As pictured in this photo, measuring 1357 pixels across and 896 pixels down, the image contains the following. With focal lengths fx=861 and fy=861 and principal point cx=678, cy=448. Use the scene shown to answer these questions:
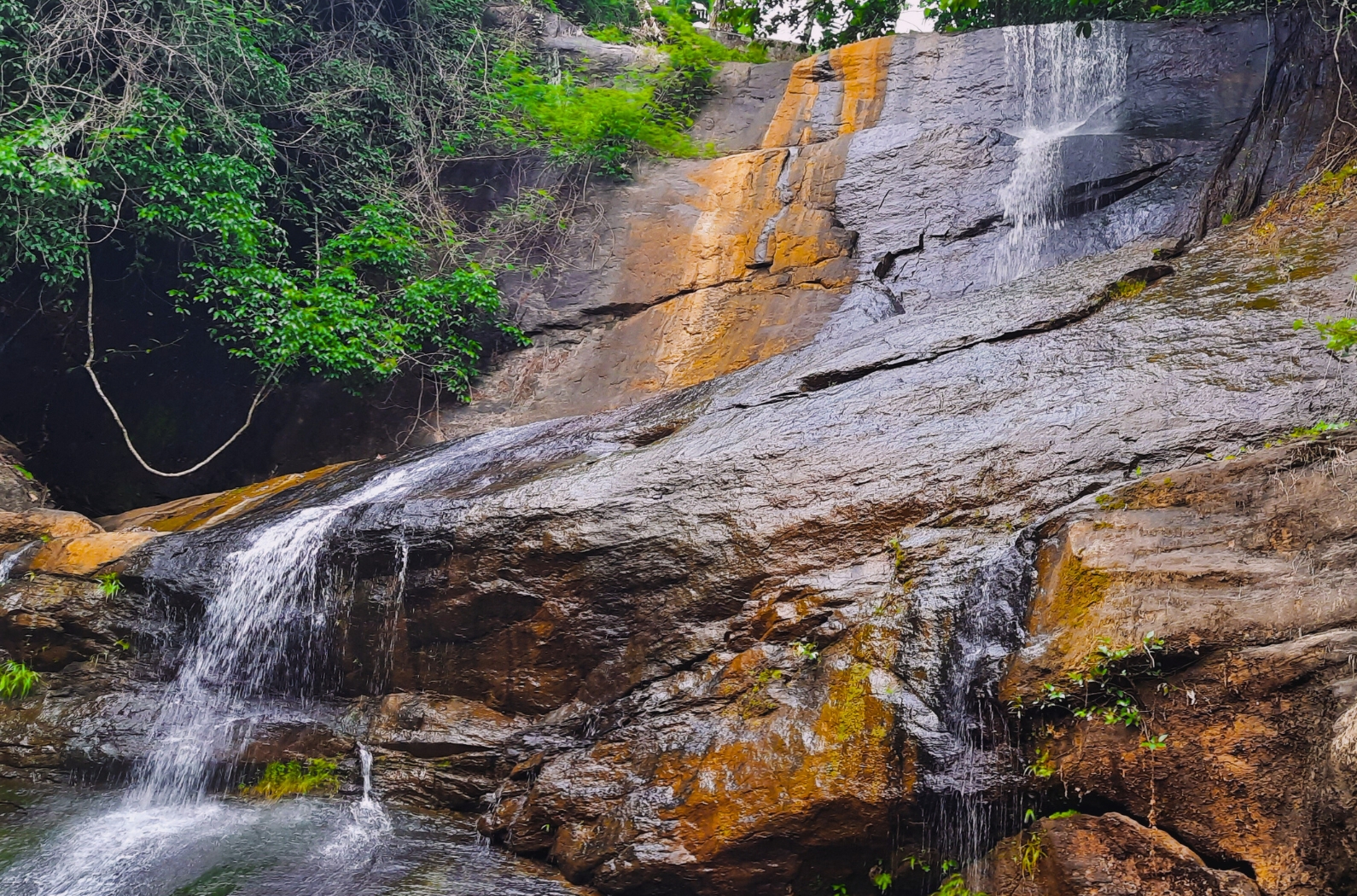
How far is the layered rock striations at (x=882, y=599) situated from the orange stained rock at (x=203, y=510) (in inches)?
2.6

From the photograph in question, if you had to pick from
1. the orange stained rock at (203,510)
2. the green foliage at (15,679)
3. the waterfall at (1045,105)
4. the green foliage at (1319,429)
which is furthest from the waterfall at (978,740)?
the green foliage at (15,679)

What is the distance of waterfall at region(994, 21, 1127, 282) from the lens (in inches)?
360

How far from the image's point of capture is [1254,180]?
705 centimetres

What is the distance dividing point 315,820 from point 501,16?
12.0m

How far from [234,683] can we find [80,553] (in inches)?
72.4

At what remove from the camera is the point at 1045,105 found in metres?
10.3

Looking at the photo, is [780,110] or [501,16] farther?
[501,16]

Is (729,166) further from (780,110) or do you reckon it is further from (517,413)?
(517,413)

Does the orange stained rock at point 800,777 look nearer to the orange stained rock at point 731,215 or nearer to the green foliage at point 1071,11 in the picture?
the green foliage at point 1071,11

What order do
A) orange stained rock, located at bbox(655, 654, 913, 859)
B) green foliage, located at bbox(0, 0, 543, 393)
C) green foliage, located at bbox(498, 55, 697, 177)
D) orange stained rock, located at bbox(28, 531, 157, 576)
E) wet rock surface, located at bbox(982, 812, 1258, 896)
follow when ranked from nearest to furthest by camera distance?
wet rock surface, located at bbox(982, 812, 1258, 896) → orange stained rock, located at bbox(655, 654, 913, 859) → orange stained rock, located at bbox(28, 531, 157, 576) → green foliage, located at bbox(0, 0, 543, 393) → green foliage, located at bbox(498, 55, 697, 177)

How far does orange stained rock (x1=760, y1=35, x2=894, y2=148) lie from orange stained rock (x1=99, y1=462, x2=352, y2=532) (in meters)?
7.33

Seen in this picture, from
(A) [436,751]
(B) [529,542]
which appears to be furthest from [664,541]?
(A) [436,751]

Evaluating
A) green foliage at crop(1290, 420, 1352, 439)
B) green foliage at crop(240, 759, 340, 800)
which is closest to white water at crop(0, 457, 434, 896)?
green foliage at crop(240, 759, 340, 800)

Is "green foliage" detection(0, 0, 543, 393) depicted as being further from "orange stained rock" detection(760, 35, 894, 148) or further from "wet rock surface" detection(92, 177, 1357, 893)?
"wet rock surface" detection(92, 177, 1357, 893)
